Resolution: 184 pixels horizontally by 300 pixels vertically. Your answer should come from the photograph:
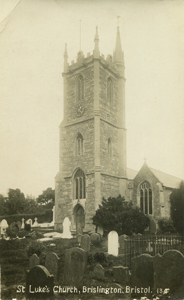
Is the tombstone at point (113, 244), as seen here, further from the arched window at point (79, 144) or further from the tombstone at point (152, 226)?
the arched window at point (79, 144)

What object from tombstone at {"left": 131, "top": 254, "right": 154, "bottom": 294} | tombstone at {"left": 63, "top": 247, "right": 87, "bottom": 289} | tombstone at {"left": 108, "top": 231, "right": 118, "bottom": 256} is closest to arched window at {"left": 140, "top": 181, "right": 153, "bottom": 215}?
tombstone at {"left": 108, "top": 231, "right": 118, "bottom": 256}

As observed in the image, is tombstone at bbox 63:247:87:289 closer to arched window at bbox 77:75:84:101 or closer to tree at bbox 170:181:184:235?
tree at bbox 170:181:184:235

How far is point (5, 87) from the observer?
9.73 metres

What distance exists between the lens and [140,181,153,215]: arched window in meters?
21.6

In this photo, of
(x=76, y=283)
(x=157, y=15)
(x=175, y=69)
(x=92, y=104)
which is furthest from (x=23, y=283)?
(x=92, y=104)

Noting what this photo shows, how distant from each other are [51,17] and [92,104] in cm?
1178

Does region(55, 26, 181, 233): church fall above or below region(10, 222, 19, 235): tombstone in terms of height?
above

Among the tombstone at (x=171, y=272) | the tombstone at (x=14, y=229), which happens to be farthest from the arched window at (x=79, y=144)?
the tombstone at (x=171, y=272)

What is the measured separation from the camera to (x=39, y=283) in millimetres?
6883

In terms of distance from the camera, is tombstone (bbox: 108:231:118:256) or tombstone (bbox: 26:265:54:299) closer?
tombstone (bbox: 26:265:54:299)

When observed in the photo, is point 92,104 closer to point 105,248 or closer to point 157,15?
point 105,248

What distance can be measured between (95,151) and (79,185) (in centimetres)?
310

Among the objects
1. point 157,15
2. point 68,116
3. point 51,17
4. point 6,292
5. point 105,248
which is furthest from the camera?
point 68,116

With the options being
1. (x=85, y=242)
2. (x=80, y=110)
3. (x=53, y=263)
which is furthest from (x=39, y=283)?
(x=80, y=110)
